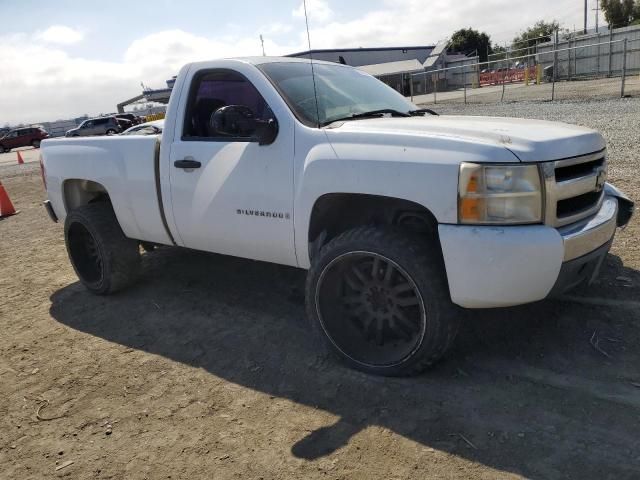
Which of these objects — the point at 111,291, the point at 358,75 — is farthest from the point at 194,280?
the point at 358,75

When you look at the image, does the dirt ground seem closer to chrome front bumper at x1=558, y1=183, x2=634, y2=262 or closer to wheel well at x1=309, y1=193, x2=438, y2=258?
chrome front bumper at x1=558, y1=183, x2=634, y2=262

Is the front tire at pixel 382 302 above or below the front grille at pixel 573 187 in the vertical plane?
below

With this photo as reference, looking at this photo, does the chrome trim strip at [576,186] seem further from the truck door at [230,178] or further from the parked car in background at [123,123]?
the parked car in background at [123,123]

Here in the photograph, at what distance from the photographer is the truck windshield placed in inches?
136

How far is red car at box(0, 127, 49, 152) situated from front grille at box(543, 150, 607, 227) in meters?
40.5

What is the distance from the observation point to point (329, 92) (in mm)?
3723

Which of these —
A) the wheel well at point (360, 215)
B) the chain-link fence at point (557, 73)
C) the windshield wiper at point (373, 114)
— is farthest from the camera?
the chain-link fence at point (557, 73)

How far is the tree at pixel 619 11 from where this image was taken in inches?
2371

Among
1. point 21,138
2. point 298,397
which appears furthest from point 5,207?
point 21,138

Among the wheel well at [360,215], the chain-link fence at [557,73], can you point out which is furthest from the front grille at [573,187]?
the chain-link fence at [557,73]

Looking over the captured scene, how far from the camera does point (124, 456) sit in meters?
2.68

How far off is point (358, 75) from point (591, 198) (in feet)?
6.84

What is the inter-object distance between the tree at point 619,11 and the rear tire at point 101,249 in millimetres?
69106

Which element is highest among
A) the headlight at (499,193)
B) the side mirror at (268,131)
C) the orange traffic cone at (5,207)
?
the side mirror at (268,131)
